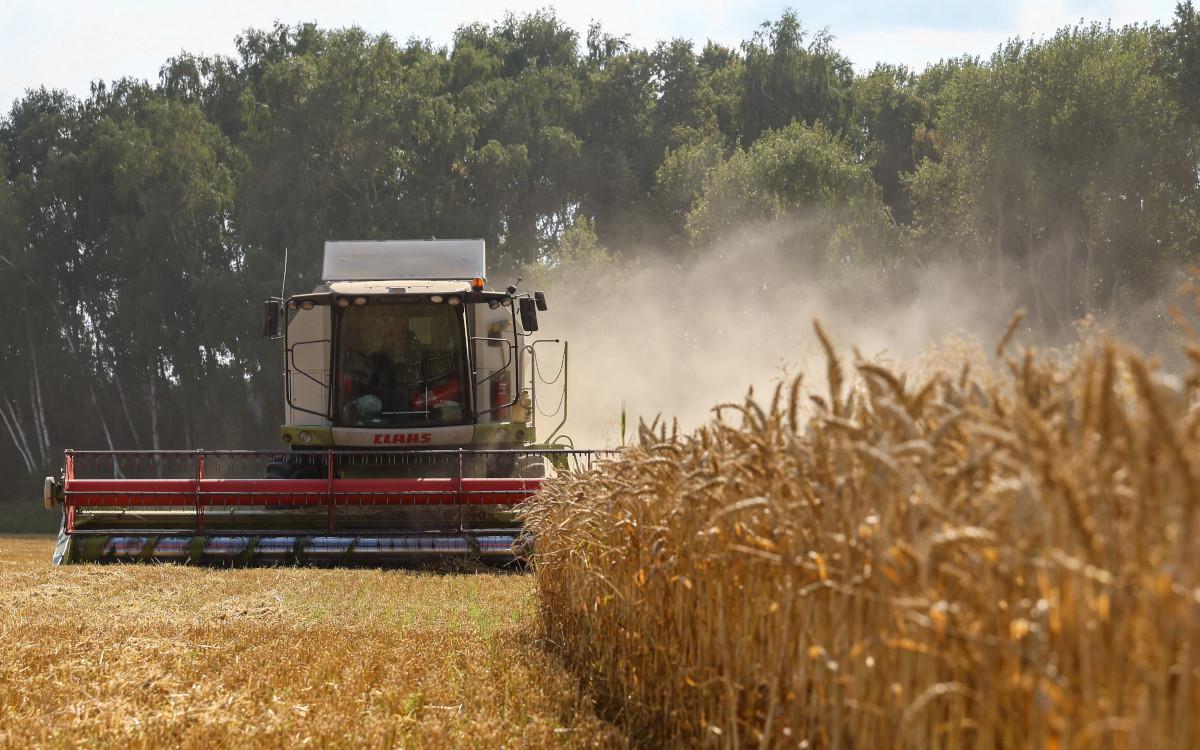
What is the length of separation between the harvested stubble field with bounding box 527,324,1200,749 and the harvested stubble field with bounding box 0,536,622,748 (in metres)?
1.17

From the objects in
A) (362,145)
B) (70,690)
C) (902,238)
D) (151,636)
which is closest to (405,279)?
(151,636)

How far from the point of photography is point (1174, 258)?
31.3 m

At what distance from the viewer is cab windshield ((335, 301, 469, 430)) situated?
1402cm

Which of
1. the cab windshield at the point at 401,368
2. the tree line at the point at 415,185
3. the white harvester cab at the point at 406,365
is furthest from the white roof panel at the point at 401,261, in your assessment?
the tree line at the point at 415,185

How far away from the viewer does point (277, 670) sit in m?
6.57

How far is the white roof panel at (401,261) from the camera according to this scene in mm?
14938

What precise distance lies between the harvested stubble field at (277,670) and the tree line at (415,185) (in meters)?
27.4

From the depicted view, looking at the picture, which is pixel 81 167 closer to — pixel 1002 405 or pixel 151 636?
pixel 151 636

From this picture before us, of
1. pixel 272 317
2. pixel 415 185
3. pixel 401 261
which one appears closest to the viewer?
pixel 272 317

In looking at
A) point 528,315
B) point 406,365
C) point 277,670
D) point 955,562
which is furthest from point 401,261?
point 955,562

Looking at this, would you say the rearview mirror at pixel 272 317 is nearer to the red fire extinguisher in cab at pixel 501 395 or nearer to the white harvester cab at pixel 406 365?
the white harvester cab at pixel 406 365

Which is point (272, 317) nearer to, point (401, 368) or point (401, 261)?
point (401, 368)

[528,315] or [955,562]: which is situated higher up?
[528,315]

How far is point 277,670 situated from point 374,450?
7.39 m
